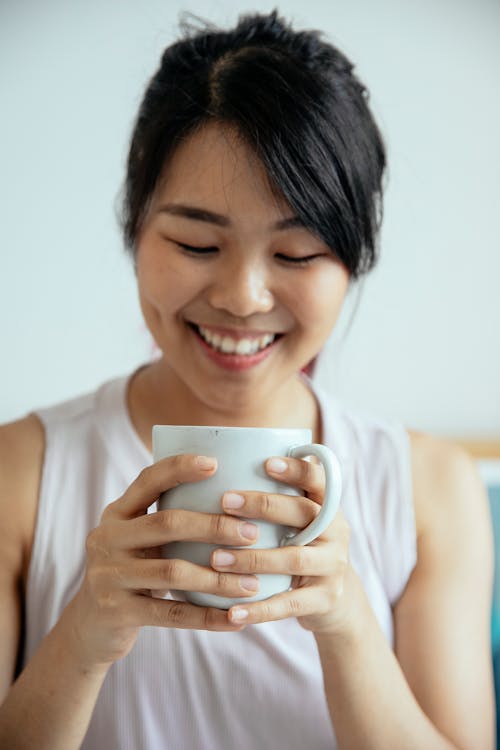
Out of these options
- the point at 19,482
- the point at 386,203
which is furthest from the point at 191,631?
the point at 386,203

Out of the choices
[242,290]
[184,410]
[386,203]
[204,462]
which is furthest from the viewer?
[386,203]

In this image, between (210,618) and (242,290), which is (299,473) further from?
(242,290)

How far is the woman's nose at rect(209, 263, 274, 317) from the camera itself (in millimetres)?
934

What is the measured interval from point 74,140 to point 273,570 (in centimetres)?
132

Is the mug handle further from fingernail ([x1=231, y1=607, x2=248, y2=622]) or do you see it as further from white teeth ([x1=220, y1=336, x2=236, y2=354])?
white teeth ([x1=220, y1=336, x2=236, y2=354])

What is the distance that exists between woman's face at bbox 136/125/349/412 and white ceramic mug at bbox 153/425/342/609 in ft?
0.99

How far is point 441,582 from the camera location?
1.09m

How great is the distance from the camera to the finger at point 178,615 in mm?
683

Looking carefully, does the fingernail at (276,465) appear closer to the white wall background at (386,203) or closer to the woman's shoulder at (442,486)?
the woman's shoulder at (442,486)

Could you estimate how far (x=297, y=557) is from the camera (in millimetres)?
679

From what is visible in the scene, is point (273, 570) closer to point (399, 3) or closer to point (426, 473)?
point (426, 473)

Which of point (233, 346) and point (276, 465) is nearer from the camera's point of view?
point (276, 465)

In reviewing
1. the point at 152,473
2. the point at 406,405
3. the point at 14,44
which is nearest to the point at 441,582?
the point at 152,473

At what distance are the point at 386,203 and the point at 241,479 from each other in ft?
4.30
